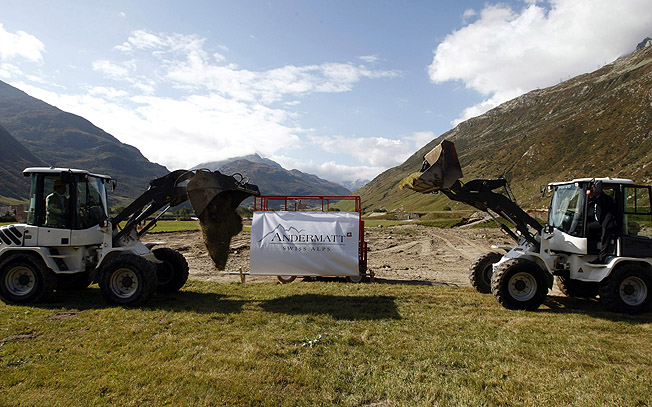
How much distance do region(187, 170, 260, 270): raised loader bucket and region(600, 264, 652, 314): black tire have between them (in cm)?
952

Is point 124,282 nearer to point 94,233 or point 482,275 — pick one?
point 94,233

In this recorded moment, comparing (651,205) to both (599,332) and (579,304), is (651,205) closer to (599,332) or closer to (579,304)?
(579,304)

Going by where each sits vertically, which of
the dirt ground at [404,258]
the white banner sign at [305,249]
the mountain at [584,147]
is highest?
the mountain at [584,147]

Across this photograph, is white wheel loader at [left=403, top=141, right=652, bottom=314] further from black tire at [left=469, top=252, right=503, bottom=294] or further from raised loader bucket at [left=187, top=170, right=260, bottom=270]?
raised loader bucket at [left=187, top=170, right=260, bottom=270]

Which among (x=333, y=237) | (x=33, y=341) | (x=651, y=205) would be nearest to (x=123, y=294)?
(x=33, y=341)

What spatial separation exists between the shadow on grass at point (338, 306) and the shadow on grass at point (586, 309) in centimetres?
404

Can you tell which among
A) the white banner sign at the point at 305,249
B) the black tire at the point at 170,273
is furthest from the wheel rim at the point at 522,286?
the black tire at the point at 170,273

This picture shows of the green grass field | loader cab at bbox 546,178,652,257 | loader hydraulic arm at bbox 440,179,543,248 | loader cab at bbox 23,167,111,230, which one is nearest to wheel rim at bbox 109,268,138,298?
the green grass field

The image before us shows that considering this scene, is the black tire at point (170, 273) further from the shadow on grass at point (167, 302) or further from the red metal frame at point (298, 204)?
the red metal frame at point (298, 204)

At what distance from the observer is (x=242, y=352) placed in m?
6.28

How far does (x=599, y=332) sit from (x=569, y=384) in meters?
3.19

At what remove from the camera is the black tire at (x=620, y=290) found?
880 centimetres

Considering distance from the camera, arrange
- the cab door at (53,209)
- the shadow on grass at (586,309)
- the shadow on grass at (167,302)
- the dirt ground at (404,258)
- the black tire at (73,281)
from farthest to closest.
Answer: the dirt ground at (404,258) → the black tire at (73,281) → the cab door at (53,209) → the shadow on grass at (167,302) → the shadow on grass at (586,309)

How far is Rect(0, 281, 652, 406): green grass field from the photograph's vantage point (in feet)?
16.2
